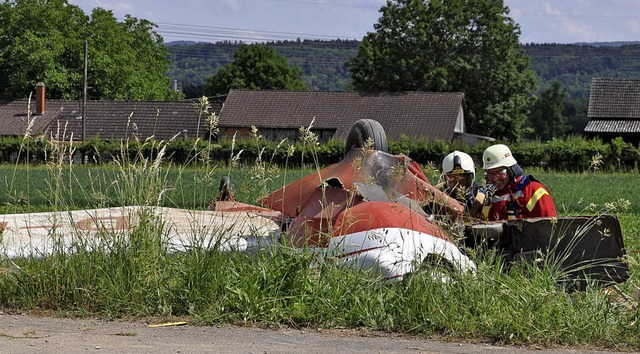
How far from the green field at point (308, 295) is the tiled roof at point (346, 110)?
65.1 meters

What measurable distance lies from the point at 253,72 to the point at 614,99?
4060 centimetres

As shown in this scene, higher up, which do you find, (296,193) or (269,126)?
(296,193)

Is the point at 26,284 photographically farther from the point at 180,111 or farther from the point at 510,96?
the point at 510,96

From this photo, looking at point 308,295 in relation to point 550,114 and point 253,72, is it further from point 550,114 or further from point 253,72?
point 550,114

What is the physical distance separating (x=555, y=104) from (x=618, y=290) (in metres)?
159

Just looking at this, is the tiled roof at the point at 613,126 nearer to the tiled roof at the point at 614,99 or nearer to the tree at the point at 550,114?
the tiled roof at the point at 614,99

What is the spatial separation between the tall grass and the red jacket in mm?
1249

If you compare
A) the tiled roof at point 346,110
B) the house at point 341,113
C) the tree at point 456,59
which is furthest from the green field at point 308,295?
the tree at point 456,59

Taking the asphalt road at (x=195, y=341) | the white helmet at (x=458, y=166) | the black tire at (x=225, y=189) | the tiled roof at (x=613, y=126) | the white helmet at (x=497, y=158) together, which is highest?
the white helmet at (x=497, y=158)

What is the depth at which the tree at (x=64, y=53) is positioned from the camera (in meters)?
86.9

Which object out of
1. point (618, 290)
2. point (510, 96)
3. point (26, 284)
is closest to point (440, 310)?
point (618, 290)

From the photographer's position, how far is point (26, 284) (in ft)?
24.5

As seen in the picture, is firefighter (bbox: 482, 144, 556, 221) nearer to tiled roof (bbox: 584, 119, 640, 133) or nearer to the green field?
the green field

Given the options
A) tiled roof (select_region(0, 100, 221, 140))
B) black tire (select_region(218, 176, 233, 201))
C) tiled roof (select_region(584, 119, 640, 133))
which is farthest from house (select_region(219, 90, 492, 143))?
black tire (select_region(218, 176, 233, 201))
